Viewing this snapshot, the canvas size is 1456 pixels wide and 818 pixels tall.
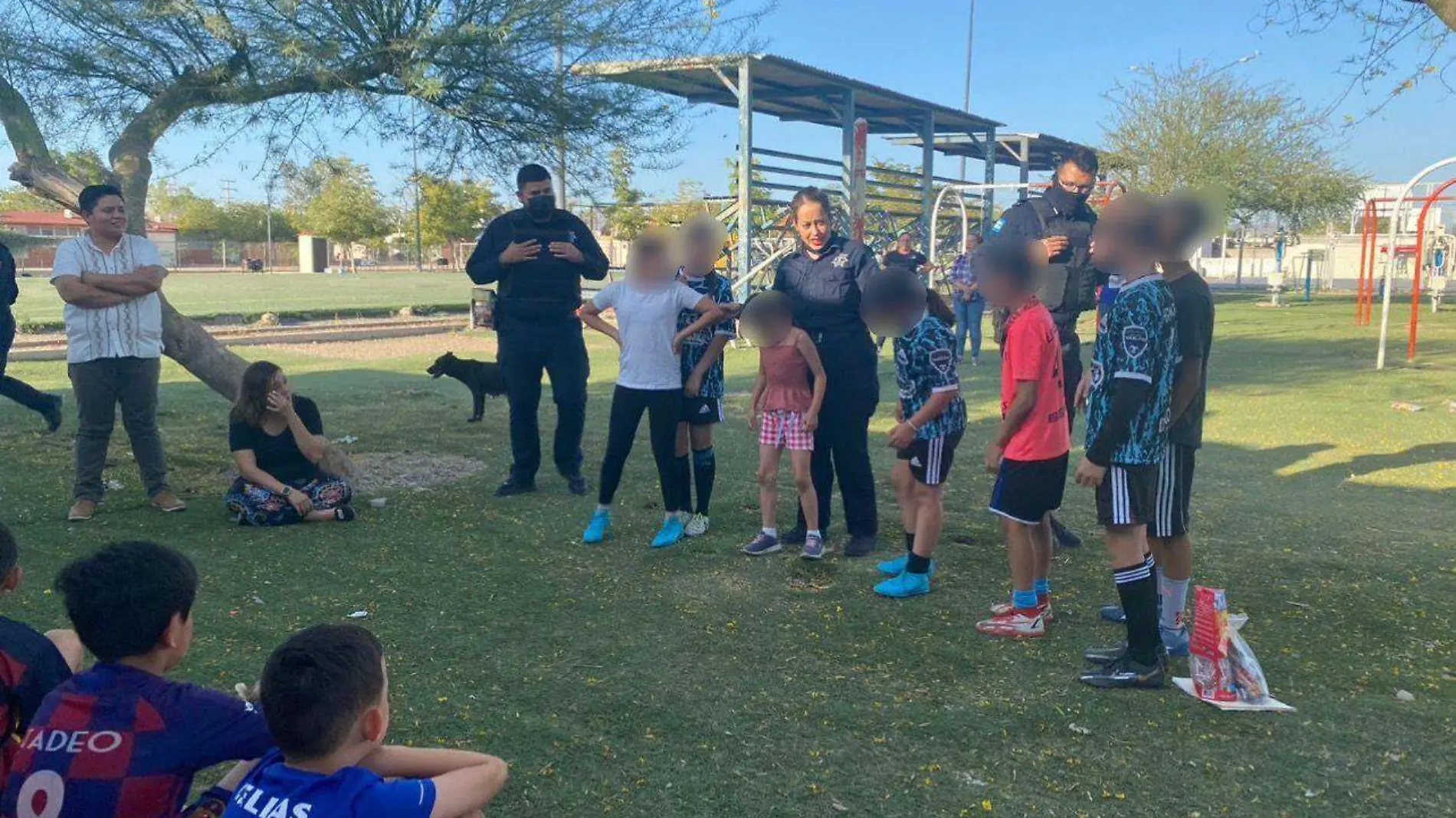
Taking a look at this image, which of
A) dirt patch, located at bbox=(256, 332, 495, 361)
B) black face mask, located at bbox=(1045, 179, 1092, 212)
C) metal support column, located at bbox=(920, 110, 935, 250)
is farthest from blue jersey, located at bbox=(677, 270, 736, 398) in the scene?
metal support column, located at bbox=(920, 110, 935, 250)

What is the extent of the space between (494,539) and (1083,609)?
3.21 m

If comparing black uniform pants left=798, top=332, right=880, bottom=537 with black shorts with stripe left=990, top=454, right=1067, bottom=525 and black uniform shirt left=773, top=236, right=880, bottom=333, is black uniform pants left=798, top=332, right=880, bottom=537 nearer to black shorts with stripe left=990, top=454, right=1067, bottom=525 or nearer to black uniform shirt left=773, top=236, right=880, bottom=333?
black uniform shirt left=773, top=236, right=880, bottom=333

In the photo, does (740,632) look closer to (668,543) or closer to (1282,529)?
(668,543)

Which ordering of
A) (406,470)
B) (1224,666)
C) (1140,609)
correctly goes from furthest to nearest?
1. (406,470)
2. (1140,609)
3. (1224,666)

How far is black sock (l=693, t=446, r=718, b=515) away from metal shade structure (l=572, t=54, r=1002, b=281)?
8.77 metres

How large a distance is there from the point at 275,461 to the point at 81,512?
112 cm

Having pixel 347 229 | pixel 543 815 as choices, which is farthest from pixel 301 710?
pixel 347 229

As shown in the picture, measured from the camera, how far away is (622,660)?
4.29m

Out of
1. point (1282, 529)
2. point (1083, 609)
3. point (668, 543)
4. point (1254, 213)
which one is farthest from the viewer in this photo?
point (1254, 213)

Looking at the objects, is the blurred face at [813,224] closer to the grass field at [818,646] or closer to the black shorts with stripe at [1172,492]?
the grass field at [818,646]

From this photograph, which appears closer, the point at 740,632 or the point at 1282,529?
the point at 740,632

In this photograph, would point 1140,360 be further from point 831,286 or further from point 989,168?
point 989,168

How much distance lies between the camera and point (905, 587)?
510 centimetres

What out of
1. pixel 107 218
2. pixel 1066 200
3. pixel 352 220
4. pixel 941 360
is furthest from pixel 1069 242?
pixel 352 220
